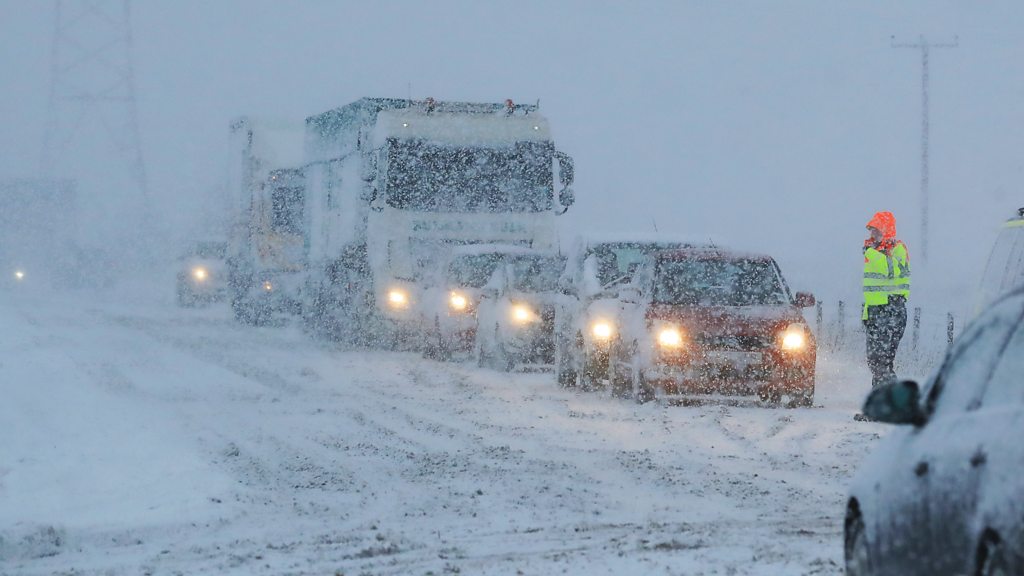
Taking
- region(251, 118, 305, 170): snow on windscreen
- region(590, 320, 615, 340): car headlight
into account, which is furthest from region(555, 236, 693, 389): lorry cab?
region(251, 118, 305, 170): snow on windscreen

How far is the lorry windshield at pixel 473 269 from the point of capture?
2411cm

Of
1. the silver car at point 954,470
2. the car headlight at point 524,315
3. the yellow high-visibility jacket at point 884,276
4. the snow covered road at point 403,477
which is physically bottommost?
the snow covered road at point 403,477

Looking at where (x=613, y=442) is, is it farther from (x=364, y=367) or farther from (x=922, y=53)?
(x=922, y=53)

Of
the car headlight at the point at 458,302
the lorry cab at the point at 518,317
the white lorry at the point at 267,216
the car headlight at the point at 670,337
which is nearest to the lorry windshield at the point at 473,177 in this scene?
the car headlight at the point at 458,302

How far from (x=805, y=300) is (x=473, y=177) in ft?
35.4

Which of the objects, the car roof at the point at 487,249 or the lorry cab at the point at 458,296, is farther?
the car roof at the point at 487,249

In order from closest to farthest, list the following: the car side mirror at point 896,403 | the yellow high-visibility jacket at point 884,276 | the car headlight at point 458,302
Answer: the car side mirror at point 896,403, the yellow high-visibility jacket at point 884,276, the car headlight at point 458,302

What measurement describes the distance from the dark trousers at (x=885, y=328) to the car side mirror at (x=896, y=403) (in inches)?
416

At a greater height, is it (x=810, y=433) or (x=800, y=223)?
(x=800, y=223)

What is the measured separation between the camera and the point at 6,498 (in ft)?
33.0

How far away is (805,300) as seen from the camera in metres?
16.3

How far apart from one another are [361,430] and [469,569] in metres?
6.56

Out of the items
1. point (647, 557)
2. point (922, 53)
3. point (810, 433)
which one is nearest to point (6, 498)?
point (647, 557)

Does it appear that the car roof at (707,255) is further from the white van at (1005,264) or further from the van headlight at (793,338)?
the white van at (1005,264)
